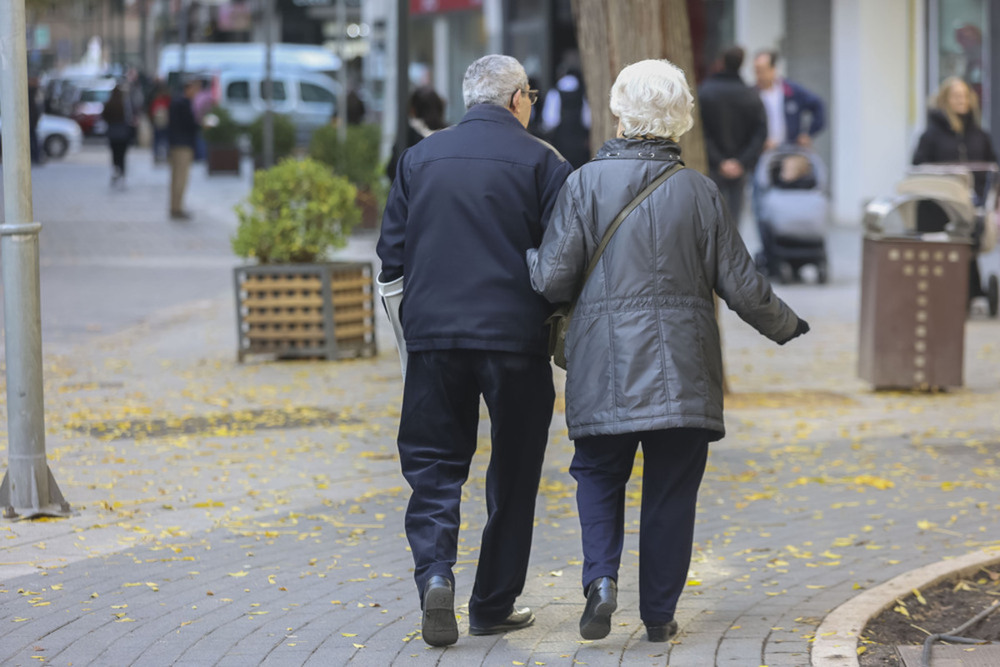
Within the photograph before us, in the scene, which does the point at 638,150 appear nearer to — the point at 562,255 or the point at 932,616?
the point at 562,255

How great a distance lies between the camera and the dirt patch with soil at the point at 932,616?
15.6 ft

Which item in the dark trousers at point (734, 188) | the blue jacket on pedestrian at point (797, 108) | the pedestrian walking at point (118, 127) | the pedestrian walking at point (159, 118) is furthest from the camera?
the pedestrian walking at point (159, 118)

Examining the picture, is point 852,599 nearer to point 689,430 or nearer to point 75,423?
point 689,430

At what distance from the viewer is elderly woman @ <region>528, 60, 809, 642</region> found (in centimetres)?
454

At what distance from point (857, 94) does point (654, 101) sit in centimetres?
1724

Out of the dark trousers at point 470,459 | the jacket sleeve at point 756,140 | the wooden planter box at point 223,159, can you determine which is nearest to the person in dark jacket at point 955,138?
the jacket sleeve at point 756,140

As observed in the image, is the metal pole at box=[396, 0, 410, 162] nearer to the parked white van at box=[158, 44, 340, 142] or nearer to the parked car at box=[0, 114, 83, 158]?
the parked white van at box=[158, 44, 340, 142]

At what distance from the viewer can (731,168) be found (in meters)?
13.4

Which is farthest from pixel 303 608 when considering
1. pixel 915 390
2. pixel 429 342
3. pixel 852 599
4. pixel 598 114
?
pixel 915 390

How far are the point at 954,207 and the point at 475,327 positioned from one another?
20.6 ft

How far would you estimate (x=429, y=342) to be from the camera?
184 inches

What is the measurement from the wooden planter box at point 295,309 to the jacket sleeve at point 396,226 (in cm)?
585

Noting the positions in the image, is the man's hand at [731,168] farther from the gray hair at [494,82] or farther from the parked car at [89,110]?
→ the parked car at [89,110]

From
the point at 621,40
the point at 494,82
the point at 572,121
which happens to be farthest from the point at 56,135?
the point at 494,82
